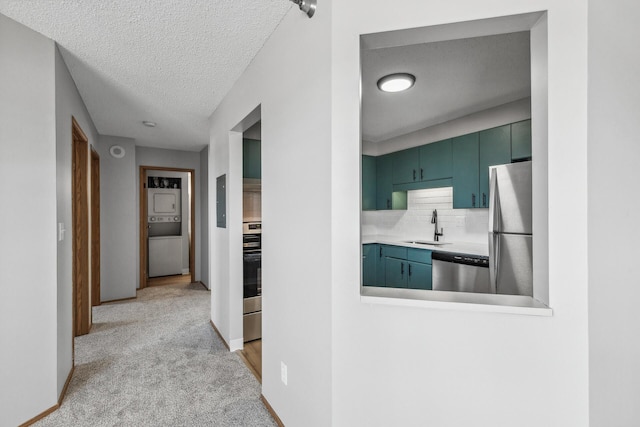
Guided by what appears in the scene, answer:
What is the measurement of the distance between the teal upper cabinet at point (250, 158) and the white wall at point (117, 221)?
8.70 feet

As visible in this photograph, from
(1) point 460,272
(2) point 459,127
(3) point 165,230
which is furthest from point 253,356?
(3) point 165,230

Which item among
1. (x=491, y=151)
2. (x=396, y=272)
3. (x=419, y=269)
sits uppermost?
(x=491, y=151)

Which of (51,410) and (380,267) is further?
(380,267)

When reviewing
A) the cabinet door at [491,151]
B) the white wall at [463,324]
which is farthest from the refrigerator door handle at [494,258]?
the white wall at [463,324]

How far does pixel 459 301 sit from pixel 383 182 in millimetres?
3757

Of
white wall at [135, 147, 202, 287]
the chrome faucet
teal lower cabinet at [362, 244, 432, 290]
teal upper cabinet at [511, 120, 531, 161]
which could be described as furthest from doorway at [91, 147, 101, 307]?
teal upper cabinet at [511, 120, 531, 161]

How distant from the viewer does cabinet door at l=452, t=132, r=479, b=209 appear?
3.43m

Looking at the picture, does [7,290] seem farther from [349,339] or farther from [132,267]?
[132,267]

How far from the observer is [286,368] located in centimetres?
179

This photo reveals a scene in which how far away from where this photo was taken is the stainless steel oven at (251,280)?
3.05 meters

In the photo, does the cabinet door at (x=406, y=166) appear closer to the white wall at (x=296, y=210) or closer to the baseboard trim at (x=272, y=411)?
the white wall at (x=296, y=210)

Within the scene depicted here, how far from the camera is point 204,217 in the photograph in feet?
17.8

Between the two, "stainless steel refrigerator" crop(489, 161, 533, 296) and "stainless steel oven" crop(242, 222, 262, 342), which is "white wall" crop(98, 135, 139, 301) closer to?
"stainless steel oven" crop(242, 222, 262, 342)

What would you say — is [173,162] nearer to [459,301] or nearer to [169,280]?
[169,280]
